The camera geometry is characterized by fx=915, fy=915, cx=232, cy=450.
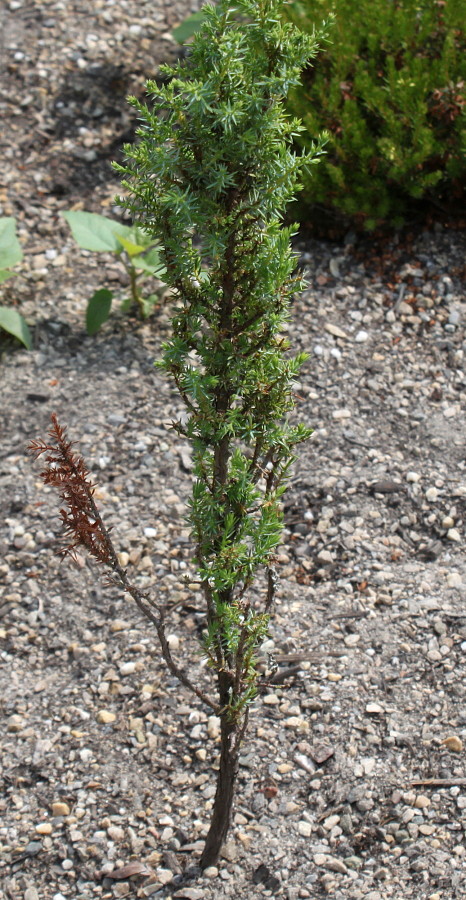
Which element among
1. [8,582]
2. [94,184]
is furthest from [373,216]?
[8,582]

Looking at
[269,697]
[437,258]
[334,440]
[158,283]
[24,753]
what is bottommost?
[24,753]

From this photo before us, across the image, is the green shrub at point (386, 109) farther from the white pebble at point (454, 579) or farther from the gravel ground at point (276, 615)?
the white pebble at point (454, 579)

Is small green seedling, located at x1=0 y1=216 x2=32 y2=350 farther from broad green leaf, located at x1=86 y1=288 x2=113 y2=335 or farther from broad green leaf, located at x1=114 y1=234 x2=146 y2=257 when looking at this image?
broad green leaf, located at x1=114 y1=234 x2=146 y2=257

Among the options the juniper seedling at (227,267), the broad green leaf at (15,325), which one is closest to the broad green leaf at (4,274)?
the broad green leaf at (15,325)

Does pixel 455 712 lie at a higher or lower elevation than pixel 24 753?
higher

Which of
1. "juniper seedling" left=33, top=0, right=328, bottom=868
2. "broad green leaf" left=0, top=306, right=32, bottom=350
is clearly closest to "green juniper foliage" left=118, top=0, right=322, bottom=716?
"juniper seedling" left=33, top=0, right=328, bottom=868

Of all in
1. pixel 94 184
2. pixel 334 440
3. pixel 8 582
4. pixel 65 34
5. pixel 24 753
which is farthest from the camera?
pixel 65 34

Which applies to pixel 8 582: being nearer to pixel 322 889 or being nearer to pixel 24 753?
pixel 24 753
